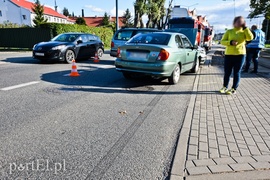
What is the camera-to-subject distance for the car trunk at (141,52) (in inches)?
233

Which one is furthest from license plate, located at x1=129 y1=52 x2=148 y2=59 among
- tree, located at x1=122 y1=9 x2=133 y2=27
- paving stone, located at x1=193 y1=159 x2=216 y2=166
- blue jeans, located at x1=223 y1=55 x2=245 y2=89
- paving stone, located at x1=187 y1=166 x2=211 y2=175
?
tree, located at x1=122 y1=9 x2=133 y2=27

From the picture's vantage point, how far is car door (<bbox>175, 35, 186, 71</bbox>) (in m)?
6.59

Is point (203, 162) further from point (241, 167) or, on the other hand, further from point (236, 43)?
point (236, 43)

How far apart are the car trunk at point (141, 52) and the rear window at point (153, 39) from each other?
525 mm

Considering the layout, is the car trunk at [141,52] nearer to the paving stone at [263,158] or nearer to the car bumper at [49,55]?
the paving stone at [263,158]

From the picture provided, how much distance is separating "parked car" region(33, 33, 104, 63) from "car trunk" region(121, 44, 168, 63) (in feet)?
16.4

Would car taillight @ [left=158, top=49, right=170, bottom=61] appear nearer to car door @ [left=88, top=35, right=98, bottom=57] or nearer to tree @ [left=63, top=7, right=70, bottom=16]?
car door @ [left=88, top=35, right=98, bottom=57]

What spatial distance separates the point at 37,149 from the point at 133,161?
129 centimetres

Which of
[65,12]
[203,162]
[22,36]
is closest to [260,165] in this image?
[203,162]

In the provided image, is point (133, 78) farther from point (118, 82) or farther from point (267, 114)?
point (267, 114)

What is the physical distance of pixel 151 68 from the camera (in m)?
5.96

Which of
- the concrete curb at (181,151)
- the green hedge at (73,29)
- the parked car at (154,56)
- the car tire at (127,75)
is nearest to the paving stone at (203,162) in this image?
the concrete curb at (181,151)

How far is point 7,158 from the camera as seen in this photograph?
2.59 meters

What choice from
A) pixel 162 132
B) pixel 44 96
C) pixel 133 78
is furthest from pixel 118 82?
pixel 162 132
